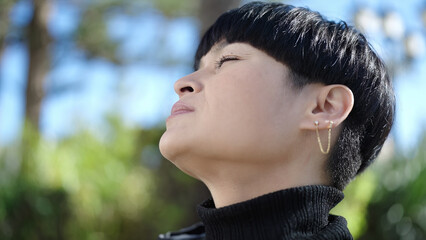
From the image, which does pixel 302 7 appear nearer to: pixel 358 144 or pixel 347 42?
pixel 347 42

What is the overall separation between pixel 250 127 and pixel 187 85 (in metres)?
0.28

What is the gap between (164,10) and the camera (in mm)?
15438

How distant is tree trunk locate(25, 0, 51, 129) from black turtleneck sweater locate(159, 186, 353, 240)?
22.0ft

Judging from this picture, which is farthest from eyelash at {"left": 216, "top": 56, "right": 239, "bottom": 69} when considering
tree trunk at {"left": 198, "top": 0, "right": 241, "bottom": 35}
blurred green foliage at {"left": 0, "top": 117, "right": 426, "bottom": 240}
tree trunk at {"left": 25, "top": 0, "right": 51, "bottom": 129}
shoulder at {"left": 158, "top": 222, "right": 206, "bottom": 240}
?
tree trunk at {"left": 25, "top": 0, "right": 51, "bottom": 129}

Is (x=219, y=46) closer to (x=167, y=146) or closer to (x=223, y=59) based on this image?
(x=223, y=59)

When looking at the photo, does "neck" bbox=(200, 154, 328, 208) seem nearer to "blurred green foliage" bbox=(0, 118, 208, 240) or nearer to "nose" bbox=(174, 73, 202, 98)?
"nose" bbox=(174, 73, 202, 98)

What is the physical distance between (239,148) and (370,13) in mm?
5735

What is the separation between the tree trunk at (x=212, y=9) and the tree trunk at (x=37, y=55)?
3.88m

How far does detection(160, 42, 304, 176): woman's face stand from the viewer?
1.51m

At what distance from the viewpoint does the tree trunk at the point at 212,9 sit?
479cm

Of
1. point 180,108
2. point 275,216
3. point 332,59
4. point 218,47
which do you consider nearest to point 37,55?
point 218,47

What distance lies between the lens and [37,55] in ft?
25.5

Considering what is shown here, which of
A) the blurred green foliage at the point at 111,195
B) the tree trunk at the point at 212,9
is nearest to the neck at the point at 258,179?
the blurred green foliage at the point at 111,195

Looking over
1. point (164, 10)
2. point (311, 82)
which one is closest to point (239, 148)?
point (311, 82)
